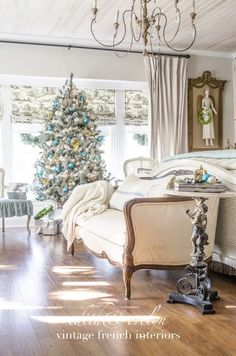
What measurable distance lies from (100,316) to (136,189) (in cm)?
163

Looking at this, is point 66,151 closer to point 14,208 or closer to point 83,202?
point 14,208

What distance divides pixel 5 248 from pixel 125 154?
3.11 m

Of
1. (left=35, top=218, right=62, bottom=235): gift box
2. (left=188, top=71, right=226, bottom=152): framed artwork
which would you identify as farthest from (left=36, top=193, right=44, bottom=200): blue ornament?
(left=188, top=71, right=226, bottom=152): framed artwork

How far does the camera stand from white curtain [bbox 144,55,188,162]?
7203 millimetres

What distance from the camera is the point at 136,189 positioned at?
4168mm

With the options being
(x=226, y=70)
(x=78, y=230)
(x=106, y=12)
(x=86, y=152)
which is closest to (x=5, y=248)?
(x=78, y=230)

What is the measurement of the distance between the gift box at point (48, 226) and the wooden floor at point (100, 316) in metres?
1.84

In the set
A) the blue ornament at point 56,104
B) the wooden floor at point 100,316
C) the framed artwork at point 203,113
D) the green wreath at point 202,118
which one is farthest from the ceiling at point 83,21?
the wooden floor at point 100,316

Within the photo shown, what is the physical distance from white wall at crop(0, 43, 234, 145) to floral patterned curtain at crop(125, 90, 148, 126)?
0.35 metres

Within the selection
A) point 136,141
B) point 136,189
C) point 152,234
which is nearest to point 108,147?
point 136,141

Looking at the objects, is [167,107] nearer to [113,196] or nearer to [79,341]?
[113,196]

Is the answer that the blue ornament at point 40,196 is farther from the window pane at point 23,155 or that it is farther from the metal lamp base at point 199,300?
the metal lamp base at point 199,300

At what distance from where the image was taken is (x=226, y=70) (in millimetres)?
7828

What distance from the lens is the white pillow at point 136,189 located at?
358 cm
